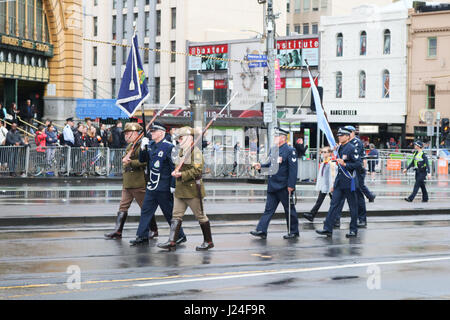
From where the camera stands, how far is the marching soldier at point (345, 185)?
46.8 feet

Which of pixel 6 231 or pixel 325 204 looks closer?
pixel 6 231

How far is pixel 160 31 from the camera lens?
234 ft

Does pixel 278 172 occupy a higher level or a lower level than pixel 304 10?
lower

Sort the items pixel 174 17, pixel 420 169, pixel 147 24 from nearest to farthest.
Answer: pixel 420 169
pixel 174 17
pixel 147 24

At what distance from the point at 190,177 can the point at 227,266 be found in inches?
73.3

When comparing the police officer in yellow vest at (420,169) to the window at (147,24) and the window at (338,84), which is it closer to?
the window at (338,84)

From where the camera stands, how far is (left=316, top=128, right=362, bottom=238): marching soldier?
1427 centimetres

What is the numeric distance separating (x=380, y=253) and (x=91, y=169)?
17919 millimetres

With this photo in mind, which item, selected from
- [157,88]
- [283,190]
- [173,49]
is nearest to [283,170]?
[283,190]

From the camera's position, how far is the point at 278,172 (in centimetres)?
1388

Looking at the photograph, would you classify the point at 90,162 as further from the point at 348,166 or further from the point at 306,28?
the point at 306,28
